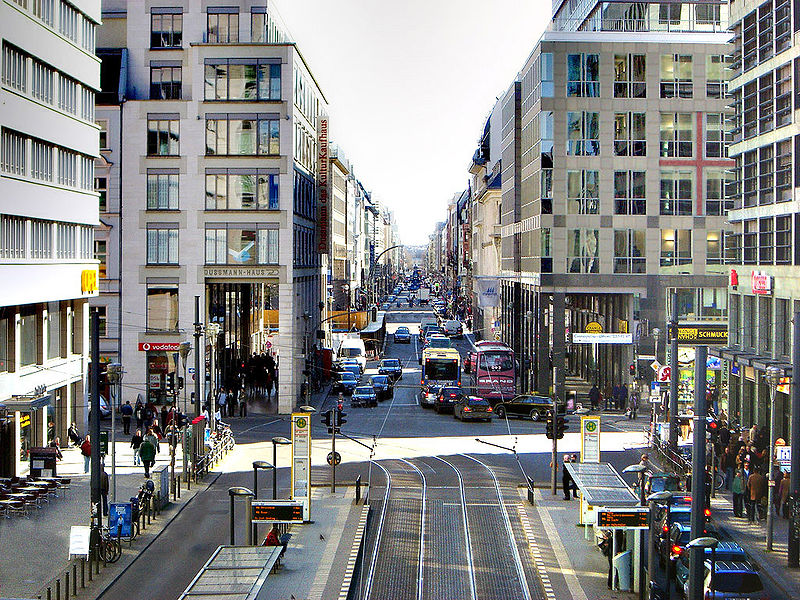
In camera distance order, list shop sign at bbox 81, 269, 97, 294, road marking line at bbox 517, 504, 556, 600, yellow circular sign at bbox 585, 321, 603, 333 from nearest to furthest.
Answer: road marking line at bbox 517, 504, 556, 600
shop sign at bbox 81, 269, 97, 294
yellow circular sign at bbox 585, 321, 603, 333

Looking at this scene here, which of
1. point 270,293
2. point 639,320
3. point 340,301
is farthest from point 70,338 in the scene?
point 340,301

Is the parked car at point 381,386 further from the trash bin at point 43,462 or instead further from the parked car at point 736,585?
the parked car at point 736,585

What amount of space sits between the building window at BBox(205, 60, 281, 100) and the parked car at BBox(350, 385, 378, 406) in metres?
18.8

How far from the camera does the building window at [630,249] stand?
219 ft

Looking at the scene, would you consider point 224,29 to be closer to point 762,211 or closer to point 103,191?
point 103,191

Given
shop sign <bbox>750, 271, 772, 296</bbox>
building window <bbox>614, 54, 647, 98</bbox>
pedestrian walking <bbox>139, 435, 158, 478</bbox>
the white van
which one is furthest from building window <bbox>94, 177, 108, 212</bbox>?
shop sign <bbox>750, 271, 772, 296</bbox>

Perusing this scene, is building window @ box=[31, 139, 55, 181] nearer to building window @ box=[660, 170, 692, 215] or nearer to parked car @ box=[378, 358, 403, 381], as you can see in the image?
building window @ box=[660, 170, 692, 215]

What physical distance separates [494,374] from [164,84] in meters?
27.3

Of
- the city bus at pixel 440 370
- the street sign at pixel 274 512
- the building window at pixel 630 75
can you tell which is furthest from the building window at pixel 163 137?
the street sign at pixel 274 512

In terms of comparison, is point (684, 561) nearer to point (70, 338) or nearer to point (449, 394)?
point (70, 338)

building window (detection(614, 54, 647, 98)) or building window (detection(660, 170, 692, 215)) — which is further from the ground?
building window (detection(614, 54, 647, 98))

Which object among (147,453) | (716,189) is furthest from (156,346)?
(716,189)

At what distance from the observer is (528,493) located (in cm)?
3822

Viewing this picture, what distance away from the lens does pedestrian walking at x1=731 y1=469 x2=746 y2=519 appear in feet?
111
